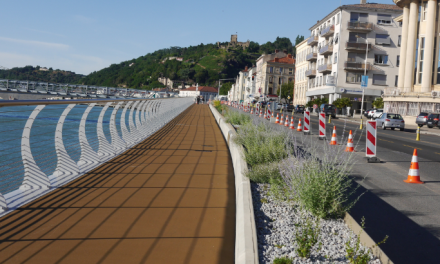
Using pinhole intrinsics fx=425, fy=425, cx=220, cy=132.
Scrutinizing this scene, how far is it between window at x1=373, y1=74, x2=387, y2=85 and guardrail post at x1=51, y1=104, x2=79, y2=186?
2507 inches

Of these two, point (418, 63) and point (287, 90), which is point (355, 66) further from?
point (287, 90)

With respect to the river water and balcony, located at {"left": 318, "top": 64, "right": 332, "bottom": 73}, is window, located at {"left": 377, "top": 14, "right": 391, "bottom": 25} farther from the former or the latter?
the river water

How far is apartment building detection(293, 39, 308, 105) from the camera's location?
8644 cm

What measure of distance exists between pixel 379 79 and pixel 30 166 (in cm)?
6568

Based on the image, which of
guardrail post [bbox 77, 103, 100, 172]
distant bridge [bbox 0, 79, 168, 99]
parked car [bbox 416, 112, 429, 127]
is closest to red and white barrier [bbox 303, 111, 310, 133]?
guardrail post [bbox 77, 103, 100, 172]

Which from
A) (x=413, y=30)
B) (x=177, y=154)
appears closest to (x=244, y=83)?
(x=413, y=30)

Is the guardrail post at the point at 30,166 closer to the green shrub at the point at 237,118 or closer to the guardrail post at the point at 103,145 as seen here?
the guardrail post at the point at 103,145

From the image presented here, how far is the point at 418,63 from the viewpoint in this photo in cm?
4828

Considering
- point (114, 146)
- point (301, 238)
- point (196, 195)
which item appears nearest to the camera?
point (301, 238)

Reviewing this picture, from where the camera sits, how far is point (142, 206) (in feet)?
19.5

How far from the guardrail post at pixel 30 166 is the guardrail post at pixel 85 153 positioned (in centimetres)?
149

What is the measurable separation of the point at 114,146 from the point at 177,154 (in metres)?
1.63

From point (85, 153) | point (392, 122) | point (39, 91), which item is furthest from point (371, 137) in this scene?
point (39, 91)

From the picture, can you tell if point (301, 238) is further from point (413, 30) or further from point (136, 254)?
point (413, 30)
